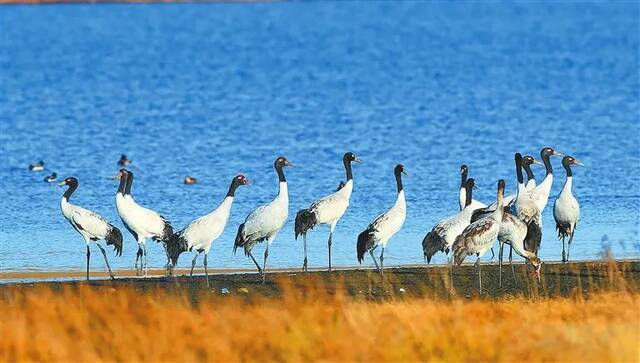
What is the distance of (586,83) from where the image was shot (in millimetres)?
59844

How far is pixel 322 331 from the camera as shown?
44.9ft

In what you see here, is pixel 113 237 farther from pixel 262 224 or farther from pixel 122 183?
pixel 262 224

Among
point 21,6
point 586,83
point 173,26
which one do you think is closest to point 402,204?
point 586,83

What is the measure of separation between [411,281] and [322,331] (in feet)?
18.4

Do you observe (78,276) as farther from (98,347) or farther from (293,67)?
(293,67)

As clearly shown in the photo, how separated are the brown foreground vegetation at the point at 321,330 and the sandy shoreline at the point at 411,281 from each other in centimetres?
172

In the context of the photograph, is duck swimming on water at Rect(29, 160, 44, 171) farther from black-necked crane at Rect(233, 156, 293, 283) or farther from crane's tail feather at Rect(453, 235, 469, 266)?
crane's tail feather at Rect(453, 235, 469, 266)

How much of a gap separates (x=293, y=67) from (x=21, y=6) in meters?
75.2

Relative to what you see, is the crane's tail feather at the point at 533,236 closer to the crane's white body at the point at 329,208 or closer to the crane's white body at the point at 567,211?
the crane's white body at the point at 567,211

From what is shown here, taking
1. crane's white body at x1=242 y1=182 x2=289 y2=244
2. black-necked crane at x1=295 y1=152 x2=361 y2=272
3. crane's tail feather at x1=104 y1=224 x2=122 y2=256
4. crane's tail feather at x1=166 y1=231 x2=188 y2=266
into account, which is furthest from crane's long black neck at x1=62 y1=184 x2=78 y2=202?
black-necked crane at x1=295 y1=152 x2=361 y2=272

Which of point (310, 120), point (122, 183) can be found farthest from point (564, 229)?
point (310, 120)

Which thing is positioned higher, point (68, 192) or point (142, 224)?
point (68, 192)

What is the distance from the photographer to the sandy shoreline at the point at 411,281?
1821 cm

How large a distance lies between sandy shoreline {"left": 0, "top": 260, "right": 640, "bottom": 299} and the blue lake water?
757mm
